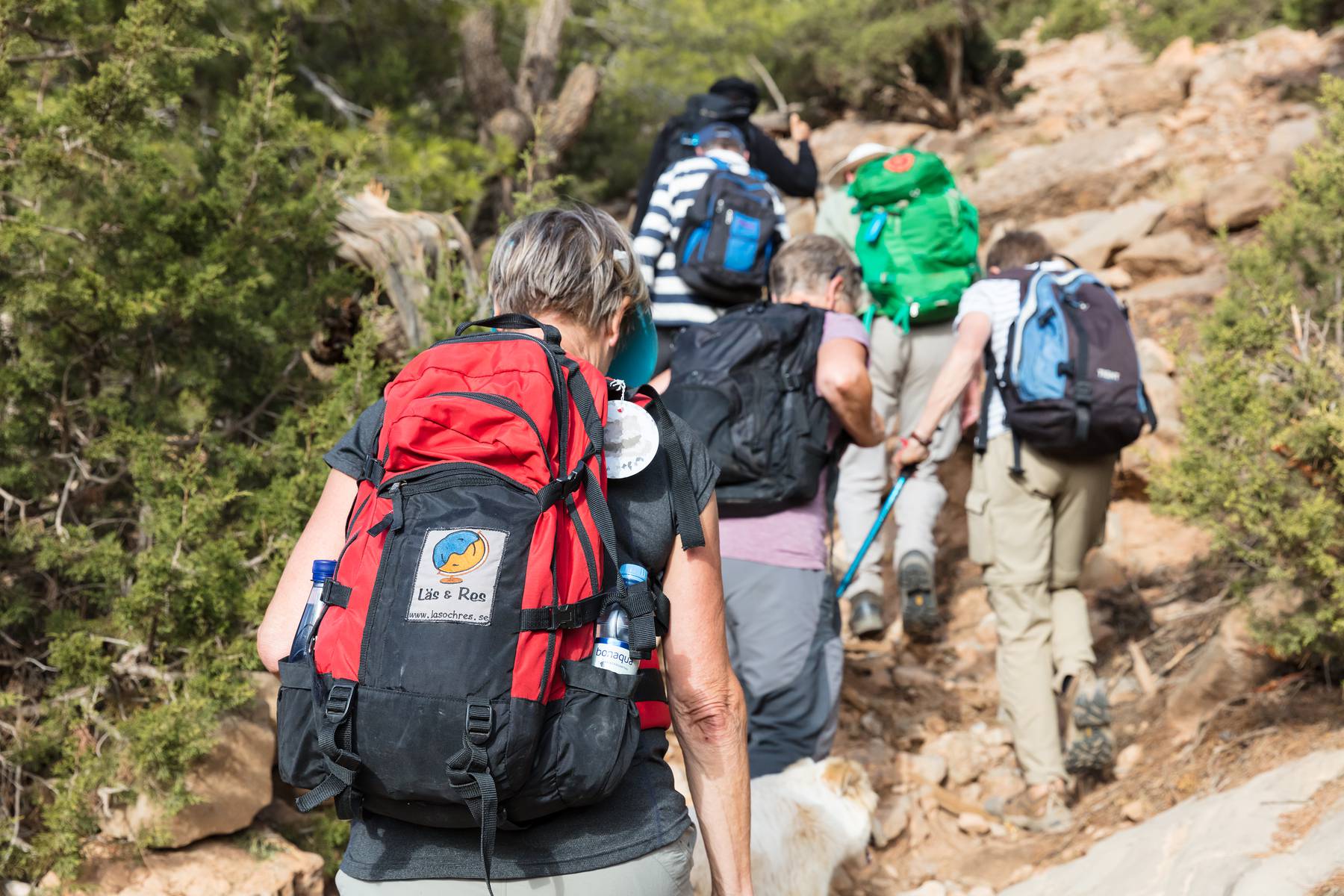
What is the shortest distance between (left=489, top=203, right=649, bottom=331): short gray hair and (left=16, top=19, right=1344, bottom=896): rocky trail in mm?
2113

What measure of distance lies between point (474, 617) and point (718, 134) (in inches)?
147

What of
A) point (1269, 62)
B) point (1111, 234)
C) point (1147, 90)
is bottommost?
point (1111, 234)

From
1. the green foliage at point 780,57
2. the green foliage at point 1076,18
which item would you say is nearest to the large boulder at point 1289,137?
the green foliage at point 780,57

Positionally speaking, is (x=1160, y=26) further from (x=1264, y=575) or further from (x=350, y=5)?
(x=1264, y=575)

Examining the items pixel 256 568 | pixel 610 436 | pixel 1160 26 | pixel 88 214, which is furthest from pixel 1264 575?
pixel 1160 26

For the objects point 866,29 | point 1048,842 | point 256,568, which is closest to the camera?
point 256,568

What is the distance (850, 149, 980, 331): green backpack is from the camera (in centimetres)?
489

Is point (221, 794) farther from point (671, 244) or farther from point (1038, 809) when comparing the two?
point (1038, 809)

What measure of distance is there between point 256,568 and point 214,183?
1584 millimetres

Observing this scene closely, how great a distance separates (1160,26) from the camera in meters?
17.8

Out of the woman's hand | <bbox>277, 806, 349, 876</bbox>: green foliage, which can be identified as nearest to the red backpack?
<bbox>277, 806, 349, 876</bbox>: green foliage

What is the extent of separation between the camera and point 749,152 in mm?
5402

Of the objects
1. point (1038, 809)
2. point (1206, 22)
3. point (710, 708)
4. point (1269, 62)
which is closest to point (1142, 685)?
point (1038, 809)

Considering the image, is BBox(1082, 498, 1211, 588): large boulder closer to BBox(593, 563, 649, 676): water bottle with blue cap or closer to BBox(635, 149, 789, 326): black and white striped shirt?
BBox(635, 149, 789, 326): black and white striped shirt
